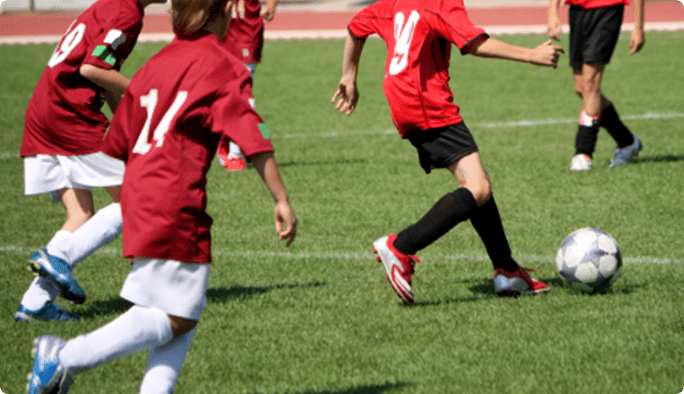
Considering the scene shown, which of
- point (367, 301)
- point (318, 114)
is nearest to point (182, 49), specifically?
point (367, 301)

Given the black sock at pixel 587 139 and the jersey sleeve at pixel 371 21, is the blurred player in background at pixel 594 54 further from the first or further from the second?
the jersey sleeve at pixel 371 21

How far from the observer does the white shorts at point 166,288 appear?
279 cm

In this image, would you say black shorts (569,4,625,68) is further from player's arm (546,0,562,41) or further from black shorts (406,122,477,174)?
black shorts (406,122,477,174)

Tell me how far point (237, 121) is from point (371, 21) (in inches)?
87.8

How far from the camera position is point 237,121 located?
8.96ft

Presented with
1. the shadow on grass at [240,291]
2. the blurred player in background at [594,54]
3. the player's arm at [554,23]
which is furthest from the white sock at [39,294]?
the blurred player in background at [594,54]

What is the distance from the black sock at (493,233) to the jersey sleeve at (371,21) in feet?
3.81

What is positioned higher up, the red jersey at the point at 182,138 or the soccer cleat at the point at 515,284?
the red jersey at the point at 182,138

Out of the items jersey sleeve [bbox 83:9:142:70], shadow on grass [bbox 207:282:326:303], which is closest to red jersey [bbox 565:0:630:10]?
shadow on grass [bbox 207:282:326:303]

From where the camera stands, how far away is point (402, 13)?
178 inches

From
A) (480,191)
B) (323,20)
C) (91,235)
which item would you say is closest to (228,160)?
(91,235)

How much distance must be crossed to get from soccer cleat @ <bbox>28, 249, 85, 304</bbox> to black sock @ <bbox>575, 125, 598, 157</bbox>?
5.33 metres

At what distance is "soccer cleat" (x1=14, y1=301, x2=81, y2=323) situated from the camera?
4.33 m

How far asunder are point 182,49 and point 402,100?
73.3 inches
